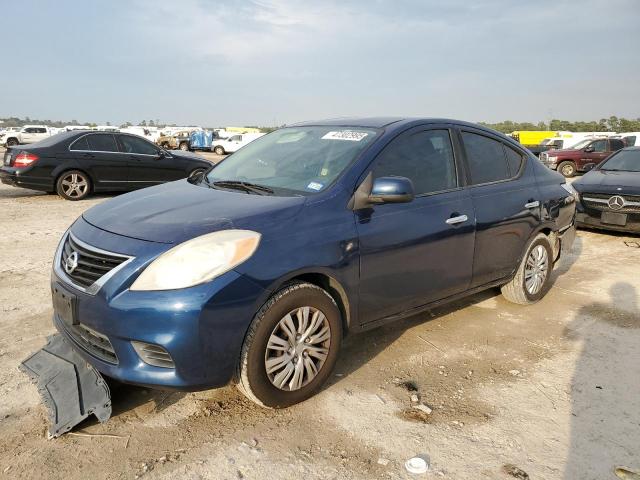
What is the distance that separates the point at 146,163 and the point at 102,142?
95 centimetres

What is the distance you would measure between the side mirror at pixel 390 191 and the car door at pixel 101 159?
8813 mm

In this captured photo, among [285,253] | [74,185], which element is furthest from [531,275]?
[74,185]

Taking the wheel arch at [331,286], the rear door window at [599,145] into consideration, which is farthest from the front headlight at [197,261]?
the rear door window at [599,145]

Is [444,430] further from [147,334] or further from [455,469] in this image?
[147,334]

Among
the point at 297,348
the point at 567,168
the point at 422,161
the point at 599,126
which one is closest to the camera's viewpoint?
the point at 297,348

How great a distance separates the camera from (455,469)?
96.3 inches

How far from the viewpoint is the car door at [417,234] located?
3.21m

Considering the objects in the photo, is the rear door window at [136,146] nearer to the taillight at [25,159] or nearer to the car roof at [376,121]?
the taillight at [25,159]

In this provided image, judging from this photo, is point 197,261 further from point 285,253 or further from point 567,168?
point 567,168

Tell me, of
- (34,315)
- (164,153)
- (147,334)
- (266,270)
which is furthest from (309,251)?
(164,153)

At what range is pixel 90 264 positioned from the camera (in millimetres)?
2695

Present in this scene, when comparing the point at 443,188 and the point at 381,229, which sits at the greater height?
the point at 443,188

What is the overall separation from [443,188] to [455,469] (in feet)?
6.58

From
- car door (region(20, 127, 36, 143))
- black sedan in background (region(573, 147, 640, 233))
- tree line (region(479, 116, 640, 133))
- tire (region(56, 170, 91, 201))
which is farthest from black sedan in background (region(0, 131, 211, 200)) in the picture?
tree line (region(479, 116, 640, 133))
